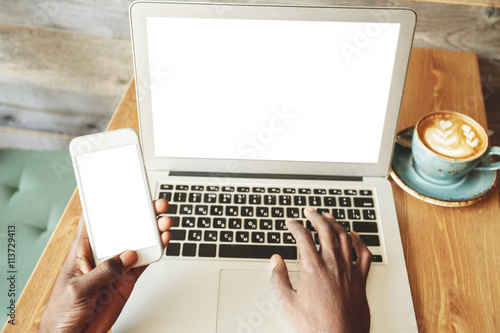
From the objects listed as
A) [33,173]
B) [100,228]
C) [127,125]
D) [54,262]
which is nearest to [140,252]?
[100,228]

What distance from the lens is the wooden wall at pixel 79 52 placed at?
39.9 inches

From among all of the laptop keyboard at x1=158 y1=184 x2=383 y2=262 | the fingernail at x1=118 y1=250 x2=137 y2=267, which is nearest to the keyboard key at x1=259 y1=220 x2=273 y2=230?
the laptop keyboard at x1=158 y1=184 x2=383 y2=262

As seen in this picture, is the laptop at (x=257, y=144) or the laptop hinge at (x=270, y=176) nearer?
the laptop at (x=257, y=144)

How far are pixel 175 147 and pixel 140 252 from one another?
0.21 m

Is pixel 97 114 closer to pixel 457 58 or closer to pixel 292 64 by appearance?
pixel 292 64

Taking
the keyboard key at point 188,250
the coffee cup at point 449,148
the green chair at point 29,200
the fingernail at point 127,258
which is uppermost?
the coffee cup at point 449,148

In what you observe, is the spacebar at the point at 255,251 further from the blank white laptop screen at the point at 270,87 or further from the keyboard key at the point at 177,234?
the blank white laptop screen at the point at 270,87

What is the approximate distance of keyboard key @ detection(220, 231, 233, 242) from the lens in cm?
67

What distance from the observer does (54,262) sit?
2.21 feet

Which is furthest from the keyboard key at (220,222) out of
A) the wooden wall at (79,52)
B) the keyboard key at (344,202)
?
the wooden wall at (79,52)

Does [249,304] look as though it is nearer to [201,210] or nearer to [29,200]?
[201,210]

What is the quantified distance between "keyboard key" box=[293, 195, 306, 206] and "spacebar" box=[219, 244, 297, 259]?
0.28 ft

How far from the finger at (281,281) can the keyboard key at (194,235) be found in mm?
134

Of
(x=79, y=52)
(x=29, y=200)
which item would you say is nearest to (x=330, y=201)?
(x=29, y=200)
